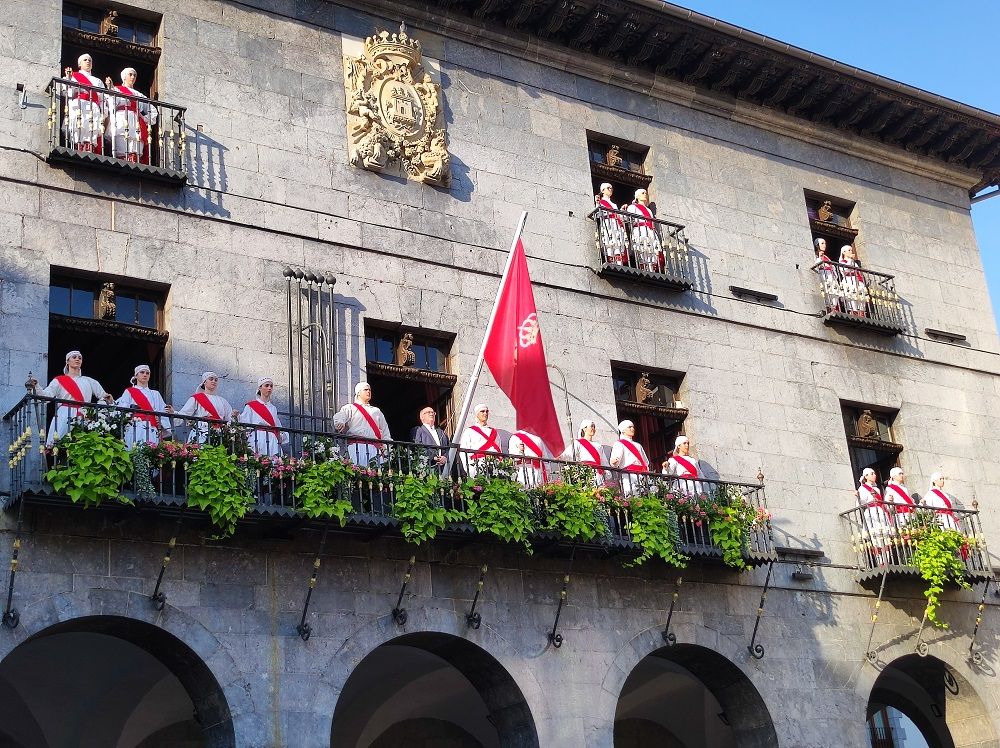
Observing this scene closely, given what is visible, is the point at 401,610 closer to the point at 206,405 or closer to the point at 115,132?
the point at 206,405

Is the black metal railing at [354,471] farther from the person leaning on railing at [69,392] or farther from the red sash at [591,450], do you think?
the red sash at [591,450]

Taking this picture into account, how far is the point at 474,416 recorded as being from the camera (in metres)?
19.1

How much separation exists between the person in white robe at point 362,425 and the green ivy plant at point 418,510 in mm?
665

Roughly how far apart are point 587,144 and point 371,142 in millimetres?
4291

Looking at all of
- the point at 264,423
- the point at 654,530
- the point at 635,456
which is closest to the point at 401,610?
the point at 264,423

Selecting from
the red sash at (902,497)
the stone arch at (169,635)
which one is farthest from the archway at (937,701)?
the stone arch at (169,635)

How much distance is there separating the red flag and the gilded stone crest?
2776 millimetres

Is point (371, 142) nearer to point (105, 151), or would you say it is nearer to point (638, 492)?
point (105, 151)

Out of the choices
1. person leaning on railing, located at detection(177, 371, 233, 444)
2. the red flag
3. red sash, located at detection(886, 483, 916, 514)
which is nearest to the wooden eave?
the red flag

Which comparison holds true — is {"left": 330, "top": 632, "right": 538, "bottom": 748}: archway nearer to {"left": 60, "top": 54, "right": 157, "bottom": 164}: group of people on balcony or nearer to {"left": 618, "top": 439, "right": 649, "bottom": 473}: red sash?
{"left": 618, "top": 439, "right": 649, "bottom": 473}: red sash

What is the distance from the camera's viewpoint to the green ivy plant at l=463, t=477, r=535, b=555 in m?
17.0

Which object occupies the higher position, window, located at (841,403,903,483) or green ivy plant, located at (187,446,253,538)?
window, located at (841,403,903,483)

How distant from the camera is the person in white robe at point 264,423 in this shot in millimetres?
16372

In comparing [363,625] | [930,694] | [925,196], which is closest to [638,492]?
[363,625]
